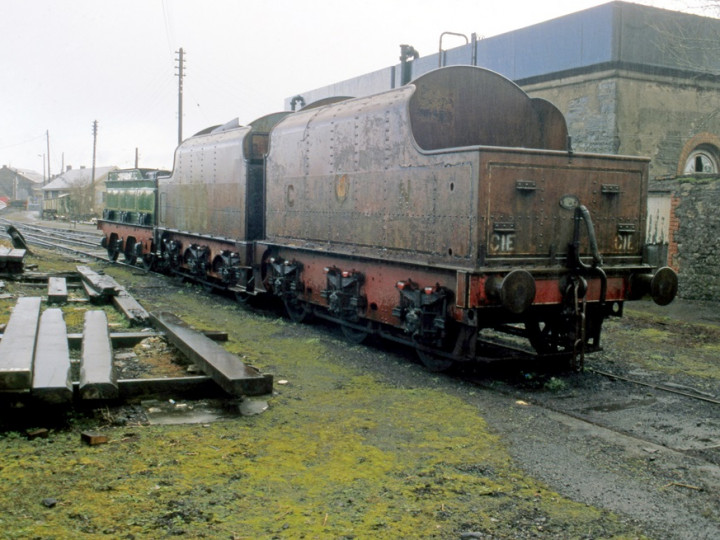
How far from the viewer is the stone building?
15.3 meters

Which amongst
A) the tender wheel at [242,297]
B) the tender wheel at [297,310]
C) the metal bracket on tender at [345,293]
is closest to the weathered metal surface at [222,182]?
the tender wheel at [242,297]

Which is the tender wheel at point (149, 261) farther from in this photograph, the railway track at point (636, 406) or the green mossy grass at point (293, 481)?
the green mossy grass at point (293, 481)

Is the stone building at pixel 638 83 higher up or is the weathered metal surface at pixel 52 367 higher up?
A: the stone building at pixel 638 83

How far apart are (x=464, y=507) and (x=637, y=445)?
5.95ft

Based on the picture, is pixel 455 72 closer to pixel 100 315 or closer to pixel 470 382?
pixel 470 382

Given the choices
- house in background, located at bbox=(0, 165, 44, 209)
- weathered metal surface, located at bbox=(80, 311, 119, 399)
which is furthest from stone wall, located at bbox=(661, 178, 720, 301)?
house in background, located at bbox=(0, 165, 44, 209)

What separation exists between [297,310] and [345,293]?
204 centimetres

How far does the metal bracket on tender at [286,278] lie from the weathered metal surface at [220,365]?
2633 mm

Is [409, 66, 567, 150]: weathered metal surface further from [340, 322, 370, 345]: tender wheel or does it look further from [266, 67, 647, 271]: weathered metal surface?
[340, 322, 370, 345]: tender wheel

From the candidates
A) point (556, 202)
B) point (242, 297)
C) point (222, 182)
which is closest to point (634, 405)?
point (556, 202)

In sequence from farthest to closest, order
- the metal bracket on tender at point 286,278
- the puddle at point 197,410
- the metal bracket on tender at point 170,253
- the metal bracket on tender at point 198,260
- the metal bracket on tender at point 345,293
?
1. the metal bracket on tender at point 170,253
2. the metal bracket on tender at point 198,260
3. the metal bracket on tender at point 286,278
4. the metal bracket on tender at point 345,293
5. the puddle at point 197,410

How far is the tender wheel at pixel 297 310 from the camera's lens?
10.4 metres

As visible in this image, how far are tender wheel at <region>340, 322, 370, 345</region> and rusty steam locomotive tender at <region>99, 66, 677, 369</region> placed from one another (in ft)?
0.08

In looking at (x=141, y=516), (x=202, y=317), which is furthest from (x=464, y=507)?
(x=202, y=317)
